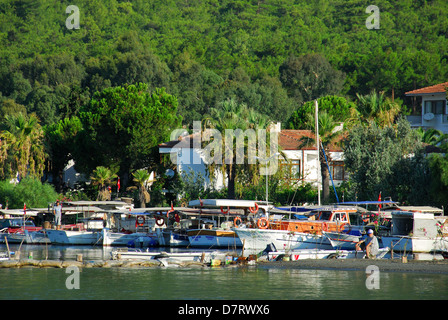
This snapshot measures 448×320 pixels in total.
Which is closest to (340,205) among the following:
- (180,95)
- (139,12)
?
(180,95)

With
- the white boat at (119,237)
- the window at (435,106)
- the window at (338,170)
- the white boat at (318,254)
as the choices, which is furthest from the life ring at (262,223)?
the window at (435,106)

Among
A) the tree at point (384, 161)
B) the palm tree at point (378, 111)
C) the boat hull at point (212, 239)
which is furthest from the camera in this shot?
the palm tree at point (378, 111)

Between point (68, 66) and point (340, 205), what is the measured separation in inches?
3172

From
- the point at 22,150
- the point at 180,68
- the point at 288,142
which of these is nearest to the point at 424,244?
the point at 288,142

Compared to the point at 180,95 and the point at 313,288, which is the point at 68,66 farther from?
the point at 313,288

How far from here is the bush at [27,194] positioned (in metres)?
63.9

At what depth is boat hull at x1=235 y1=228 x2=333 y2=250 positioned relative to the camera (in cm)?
4356

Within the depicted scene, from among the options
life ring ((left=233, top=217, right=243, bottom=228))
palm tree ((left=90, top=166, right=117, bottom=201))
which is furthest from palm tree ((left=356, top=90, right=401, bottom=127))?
palm tree ((left=90, top=166, right=117, bottom=201))

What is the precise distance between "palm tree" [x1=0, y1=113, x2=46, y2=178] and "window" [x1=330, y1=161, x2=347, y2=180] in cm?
2641

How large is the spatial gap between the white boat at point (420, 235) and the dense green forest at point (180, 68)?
21.5ft

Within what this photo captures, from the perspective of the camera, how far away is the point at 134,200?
221 feet

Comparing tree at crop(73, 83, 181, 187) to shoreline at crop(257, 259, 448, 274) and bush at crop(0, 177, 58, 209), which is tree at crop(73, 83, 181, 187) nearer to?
bush at crop(0, 177, 58, 209)

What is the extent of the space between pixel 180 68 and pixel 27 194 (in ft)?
202

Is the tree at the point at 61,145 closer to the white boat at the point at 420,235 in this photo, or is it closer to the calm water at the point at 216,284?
the white boat at the point at 420,235
